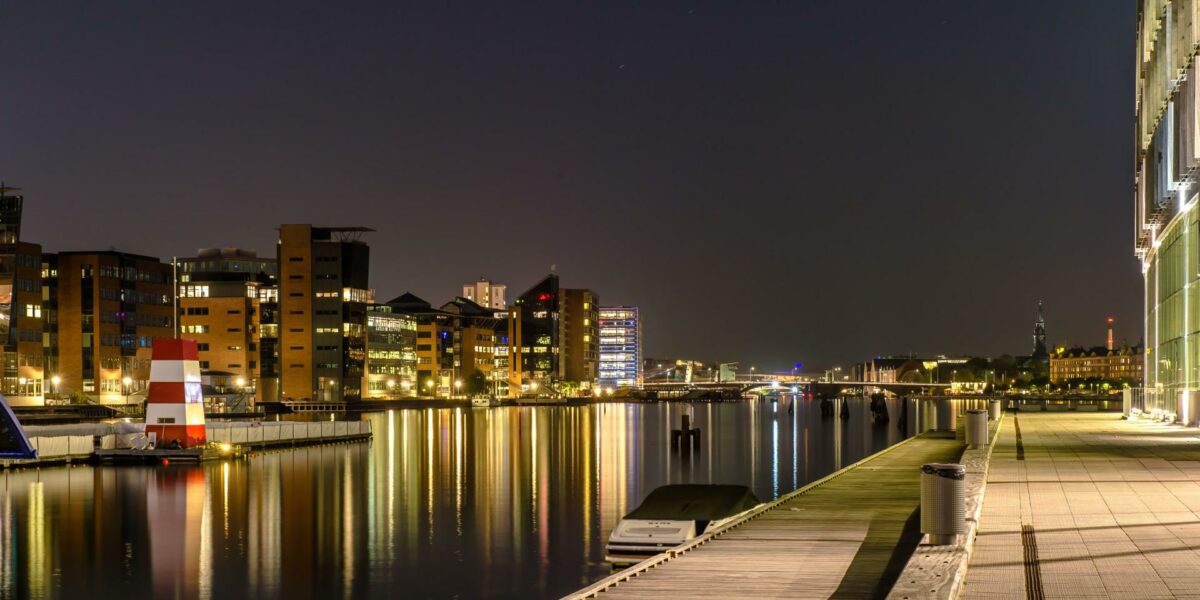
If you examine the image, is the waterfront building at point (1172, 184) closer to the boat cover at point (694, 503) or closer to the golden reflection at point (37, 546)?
the boat cover at point (694, 503)

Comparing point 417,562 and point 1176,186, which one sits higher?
point 1176,186

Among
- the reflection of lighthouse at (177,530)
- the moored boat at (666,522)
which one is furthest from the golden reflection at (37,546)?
the moored boat at (666,522)

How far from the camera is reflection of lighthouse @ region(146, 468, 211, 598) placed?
34.4 meters

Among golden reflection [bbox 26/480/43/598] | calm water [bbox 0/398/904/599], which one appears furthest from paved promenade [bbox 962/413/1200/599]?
golden reflection [bbox 26/480/43/598]

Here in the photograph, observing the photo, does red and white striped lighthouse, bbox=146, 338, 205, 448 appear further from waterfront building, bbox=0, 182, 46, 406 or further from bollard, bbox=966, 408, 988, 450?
waterfront building, bbox=0, 182, 46, 406

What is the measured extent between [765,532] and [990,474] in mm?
9584

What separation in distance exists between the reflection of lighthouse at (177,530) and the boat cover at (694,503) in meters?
11.8

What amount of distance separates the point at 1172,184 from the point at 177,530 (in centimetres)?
4460

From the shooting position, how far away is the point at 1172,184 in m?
58.1

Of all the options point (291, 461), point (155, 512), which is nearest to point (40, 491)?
point (155, 512)

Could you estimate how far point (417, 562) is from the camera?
3822 cm

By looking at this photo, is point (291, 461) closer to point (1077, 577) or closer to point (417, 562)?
point (417, 562)

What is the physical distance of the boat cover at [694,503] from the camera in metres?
32.2

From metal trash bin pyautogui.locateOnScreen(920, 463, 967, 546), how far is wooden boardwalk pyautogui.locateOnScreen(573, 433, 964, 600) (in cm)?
147
